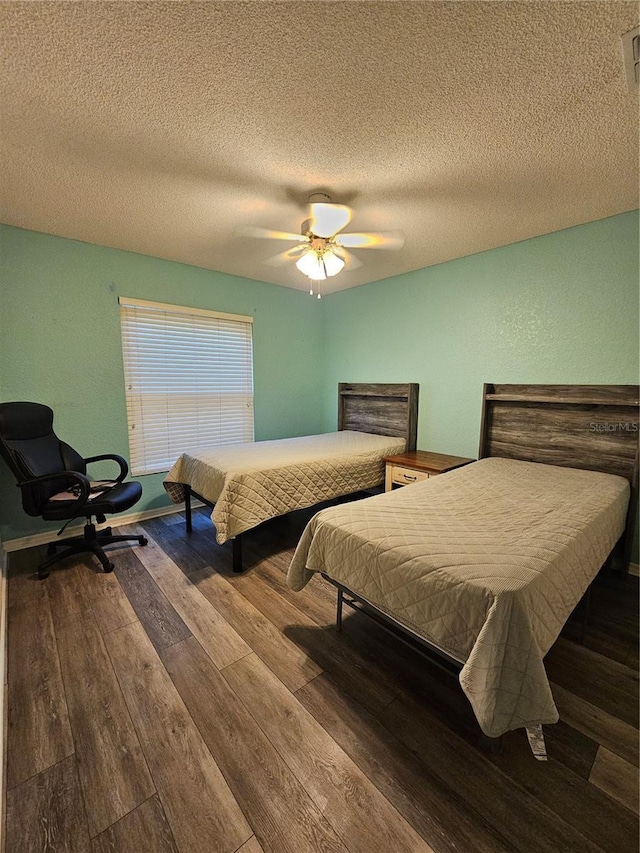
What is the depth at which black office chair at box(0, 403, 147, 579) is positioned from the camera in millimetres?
2213

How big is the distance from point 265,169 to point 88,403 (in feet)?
7.77

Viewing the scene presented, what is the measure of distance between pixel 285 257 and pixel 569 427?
A: 9.17 feet

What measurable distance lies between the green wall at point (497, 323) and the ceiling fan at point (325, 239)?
0.81 metres

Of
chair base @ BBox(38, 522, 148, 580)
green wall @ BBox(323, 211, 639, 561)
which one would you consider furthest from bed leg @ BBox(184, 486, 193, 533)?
green wall @ BBox(323, 211, 639, 561)

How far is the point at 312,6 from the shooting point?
1.01 m

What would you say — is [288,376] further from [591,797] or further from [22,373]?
[591,797]

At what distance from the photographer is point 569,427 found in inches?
101

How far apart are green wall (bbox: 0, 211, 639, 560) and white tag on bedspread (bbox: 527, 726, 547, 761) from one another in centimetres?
228

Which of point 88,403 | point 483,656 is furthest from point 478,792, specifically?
point 88,403

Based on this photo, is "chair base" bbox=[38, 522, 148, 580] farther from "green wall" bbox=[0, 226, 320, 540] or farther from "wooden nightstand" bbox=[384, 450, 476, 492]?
"wooden nightstand" bbox=[384, 450, 476, 492]

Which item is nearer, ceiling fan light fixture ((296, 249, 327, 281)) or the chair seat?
the chair seat

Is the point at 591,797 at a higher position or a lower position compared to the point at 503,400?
lower

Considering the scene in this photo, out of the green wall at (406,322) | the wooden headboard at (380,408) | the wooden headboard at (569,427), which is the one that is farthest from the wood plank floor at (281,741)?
the wooden headboard at (380,408)

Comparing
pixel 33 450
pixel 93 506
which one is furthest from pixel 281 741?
pixel 33 450
